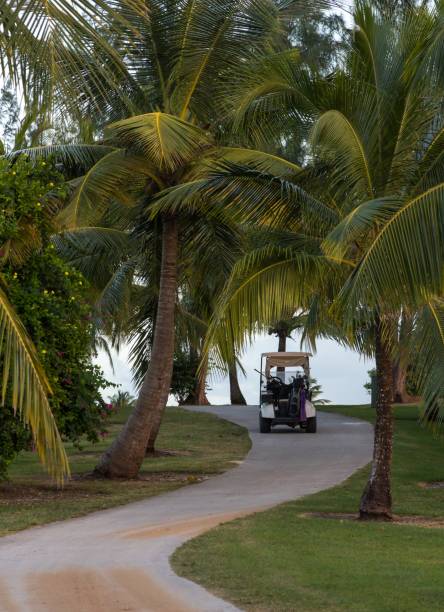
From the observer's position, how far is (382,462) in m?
14.6

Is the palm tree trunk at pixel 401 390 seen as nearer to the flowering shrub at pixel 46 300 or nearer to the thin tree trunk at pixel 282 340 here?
the thin tree trunk at pixel 282 340

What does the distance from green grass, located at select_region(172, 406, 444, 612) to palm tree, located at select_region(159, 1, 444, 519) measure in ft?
4.69

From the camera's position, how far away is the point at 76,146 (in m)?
19.9

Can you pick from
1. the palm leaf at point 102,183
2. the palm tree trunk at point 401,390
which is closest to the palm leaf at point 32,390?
the palm leaf at point 102,183

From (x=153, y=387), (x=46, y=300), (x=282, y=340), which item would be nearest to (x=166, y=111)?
(x=46, y=300)

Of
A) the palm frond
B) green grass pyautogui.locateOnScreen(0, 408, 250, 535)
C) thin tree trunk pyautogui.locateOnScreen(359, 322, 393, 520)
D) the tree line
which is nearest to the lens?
the tree line

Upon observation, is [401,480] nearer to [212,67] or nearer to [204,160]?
[204,160]

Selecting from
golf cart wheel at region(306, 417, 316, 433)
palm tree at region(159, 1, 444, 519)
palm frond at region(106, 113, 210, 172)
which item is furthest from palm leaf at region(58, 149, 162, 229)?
golf cart wheel at region(306, 417, 316, 433)

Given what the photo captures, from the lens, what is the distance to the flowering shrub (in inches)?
629

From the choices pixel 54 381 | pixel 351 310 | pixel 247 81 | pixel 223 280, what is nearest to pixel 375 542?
pixel 351 310

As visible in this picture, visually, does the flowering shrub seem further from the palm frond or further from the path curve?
the path curve

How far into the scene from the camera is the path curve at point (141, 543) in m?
8.83

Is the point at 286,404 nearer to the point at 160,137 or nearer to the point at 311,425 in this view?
the point at 311,425

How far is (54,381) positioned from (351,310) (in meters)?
5.51
